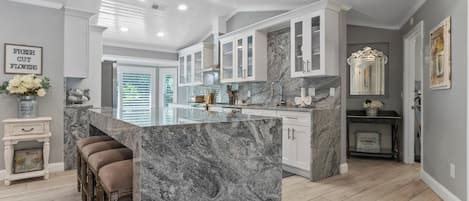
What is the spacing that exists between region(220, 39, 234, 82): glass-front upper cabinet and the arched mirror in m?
2.15

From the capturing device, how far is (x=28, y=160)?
347 centimetres

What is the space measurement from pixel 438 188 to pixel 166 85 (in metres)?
6.94

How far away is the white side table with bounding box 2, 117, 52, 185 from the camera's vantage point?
324cm

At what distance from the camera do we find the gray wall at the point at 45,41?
3.51 meters

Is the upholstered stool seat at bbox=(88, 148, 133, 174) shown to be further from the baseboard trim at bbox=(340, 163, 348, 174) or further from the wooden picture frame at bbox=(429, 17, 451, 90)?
the wooden picture frame at bbox=(429, 17, 451, 90)

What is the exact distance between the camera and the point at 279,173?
192 cm

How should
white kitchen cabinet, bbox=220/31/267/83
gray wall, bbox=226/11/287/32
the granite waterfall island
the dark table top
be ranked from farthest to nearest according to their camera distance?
1. gray wall, bbox=226/11/287/32
2. white kitchen cabinet, bbox=220/31/267/83
3. the dark table top
4. the granite waterfall island

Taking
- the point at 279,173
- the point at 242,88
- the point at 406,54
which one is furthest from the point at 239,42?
the point at 279,173

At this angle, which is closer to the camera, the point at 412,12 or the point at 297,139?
the point at 297,139

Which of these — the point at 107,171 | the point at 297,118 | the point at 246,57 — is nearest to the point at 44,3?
the point at 246,57

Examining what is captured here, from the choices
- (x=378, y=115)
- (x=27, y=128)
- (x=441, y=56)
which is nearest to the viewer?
(x=441, y=56)

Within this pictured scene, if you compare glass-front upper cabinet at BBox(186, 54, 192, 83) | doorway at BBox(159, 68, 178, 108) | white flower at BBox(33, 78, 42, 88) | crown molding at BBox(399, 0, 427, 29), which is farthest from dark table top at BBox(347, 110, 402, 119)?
doorway at BBox(159, 68, 178, 108)

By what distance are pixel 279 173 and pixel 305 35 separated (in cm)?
249

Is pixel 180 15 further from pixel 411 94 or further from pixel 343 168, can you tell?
pixel 411 94
